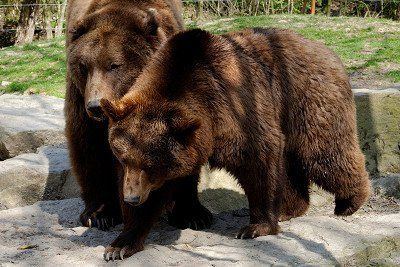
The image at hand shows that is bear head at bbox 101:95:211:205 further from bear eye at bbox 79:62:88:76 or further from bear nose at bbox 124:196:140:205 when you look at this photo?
bear eye at bbox 79:62:88:76

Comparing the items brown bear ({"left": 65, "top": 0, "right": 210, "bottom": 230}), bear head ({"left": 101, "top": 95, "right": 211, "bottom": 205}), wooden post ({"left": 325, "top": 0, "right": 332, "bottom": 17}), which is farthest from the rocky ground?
wooden post ({"left": 325, "top": 0, "right": 332, "bottom": 17})

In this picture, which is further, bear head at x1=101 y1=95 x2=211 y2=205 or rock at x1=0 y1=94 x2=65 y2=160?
rock at x1=0 y1=94 x2=65 y2=160

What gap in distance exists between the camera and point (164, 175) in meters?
4.41

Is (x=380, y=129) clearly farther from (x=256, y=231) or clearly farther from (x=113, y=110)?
(x=113, y=110)

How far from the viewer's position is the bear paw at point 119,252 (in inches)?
177

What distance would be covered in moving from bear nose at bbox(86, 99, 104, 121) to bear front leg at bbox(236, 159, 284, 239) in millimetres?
1081

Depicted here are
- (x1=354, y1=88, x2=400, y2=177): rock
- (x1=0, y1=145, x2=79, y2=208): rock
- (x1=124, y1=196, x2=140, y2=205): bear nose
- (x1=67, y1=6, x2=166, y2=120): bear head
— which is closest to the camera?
(x1=124, y1=196, x2=140, y2=205): bear nose

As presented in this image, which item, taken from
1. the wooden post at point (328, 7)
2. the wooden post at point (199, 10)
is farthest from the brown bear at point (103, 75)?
the wooden post at point (328, 7)

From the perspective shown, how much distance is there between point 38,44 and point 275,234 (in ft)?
43.1

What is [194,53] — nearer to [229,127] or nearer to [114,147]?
[229,127]

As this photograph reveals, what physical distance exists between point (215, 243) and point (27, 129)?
3735 mm

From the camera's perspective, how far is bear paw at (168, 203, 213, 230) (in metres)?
5.45

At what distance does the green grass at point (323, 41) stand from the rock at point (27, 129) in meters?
2.59

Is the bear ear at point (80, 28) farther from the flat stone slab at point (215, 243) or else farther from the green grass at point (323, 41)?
the green grass at point (323, 41)
